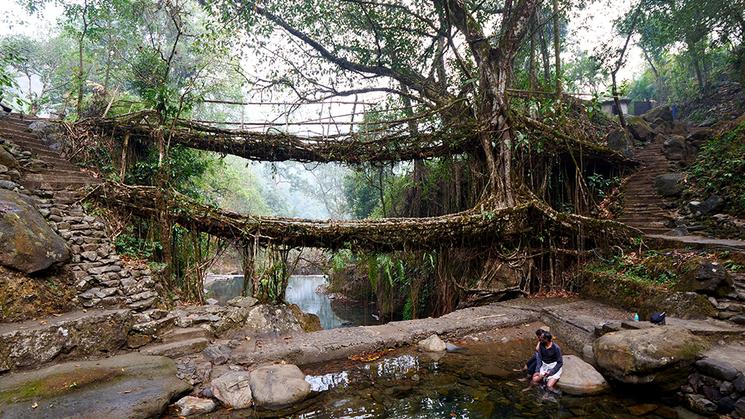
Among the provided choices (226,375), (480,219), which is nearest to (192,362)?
(226,375)

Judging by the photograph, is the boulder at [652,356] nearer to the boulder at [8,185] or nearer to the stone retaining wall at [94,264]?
the stone retaining wall at [94,264]

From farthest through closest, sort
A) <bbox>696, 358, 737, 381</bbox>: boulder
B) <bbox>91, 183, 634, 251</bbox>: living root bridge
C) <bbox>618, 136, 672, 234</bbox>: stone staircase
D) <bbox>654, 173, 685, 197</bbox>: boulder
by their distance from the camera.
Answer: <bbox>654, 173, 685, 197</bbox>: boulder, <bbox>618, 136, 672, 234</bbox>: stone staircase, <bbox>91, 183, 634, 251</bbox>: living root bridge, <bbox>696, 358, 737, 381</bbox>: boulder

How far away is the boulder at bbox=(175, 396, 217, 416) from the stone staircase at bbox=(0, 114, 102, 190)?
3.92m

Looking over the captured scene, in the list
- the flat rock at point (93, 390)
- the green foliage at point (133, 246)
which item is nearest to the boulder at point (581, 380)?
the flat rock at point (93, 390)

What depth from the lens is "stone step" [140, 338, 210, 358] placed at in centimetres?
399

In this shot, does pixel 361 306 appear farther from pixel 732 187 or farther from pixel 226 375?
pixel 732 187

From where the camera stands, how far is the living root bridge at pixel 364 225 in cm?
534

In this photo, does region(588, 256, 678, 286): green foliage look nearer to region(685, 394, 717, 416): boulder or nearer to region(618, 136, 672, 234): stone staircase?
region(618, 136, 672, 234): stone staircase

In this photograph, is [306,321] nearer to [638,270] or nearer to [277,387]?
[277,387]

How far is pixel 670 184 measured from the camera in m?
8.03

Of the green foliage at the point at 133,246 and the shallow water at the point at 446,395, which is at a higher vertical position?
the green foliage at the point at 133,246

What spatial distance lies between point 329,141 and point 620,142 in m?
8.26

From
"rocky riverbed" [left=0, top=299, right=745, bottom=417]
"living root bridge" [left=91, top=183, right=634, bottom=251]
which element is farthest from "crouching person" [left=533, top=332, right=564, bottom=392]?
"living root bridge" [left=91, top=183, right=634, bottom=251]

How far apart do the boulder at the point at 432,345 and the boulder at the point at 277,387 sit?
5.79ft
